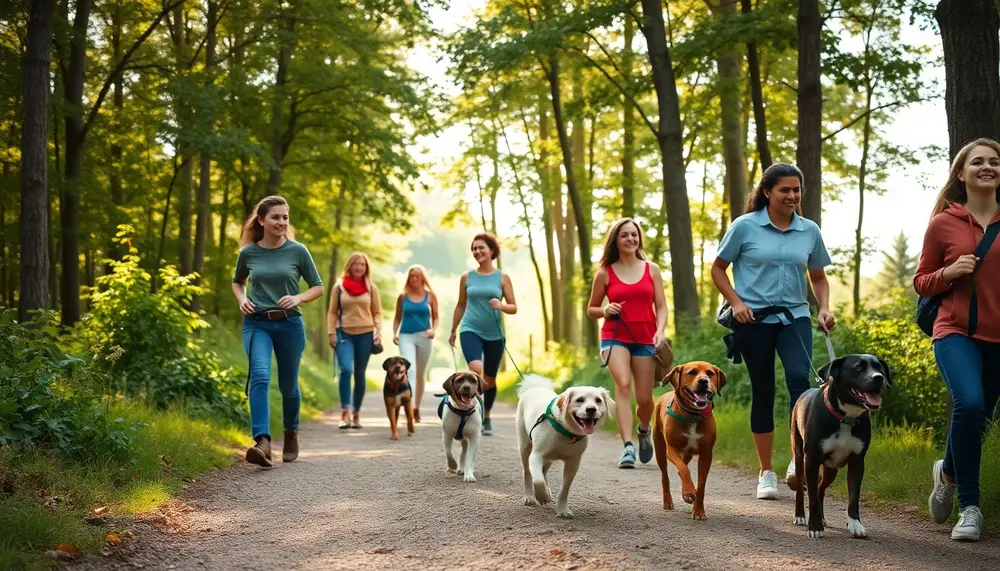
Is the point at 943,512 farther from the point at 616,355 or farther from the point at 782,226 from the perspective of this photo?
the point at 616,355

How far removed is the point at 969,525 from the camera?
558 centimetres

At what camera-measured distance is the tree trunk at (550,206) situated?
30.3 metres

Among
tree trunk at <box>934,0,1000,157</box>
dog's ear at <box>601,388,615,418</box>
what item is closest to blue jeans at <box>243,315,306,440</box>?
dog's ear at <box>601,388,615,418</box>

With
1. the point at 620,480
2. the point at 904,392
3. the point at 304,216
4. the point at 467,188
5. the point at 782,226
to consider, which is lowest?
the point at 620,480

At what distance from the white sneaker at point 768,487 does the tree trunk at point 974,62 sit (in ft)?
10.2

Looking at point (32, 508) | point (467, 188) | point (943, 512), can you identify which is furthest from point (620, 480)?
point (467, 188)

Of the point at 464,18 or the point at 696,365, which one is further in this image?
the point at 464,18

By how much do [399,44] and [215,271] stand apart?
8189 mm

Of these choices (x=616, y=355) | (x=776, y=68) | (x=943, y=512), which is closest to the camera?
(x=943, y=512)

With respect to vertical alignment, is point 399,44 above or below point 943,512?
above

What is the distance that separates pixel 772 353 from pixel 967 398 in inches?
66.0

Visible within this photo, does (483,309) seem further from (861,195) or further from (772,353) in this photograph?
(861,195)

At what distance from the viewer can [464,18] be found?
29328 millimetres

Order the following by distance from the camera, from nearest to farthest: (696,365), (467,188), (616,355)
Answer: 1. (696,365)
2. (616,355)
3. (467,188)
